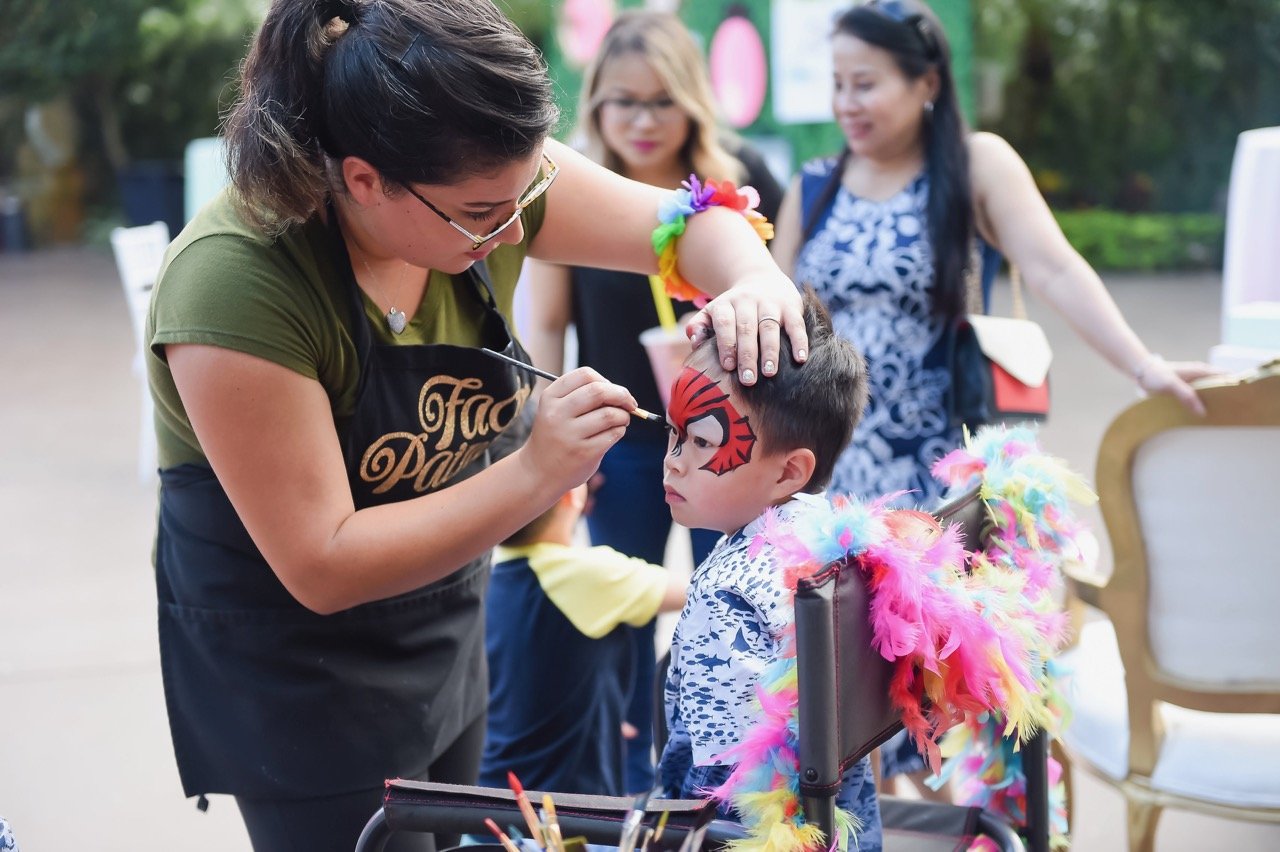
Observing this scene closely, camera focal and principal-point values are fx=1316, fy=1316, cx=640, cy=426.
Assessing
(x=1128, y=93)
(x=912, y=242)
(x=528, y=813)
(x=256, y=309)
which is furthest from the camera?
(x=1128, y=93)

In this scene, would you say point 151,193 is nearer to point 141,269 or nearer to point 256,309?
point 141,269

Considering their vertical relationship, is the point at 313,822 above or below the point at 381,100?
below

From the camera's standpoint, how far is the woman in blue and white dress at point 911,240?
272 centimetres

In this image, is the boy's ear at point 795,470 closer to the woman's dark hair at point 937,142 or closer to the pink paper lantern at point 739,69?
the woman's dark hair at point 937,142

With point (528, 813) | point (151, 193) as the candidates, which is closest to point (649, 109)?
point (528, 813)

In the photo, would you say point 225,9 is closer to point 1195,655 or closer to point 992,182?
point 992,182

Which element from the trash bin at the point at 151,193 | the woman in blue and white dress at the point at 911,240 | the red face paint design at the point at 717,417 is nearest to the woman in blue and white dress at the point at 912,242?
the woman in blue and white dress at the point at 911,240

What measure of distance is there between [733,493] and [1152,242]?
10.5 meters

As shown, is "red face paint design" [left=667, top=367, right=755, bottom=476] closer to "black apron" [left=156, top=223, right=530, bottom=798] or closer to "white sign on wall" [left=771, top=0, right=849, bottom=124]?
"black apron" [left=156, top=223, right=530, bottom=798]

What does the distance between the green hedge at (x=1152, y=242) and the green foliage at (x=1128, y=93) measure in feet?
2.45

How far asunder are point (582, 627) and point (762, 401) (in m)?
0.80

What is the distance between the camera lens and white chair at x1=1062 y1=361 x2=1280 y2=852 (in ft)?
6.59

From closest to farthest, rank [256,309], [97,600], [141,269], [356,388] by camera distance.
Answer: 1. [256,309]
2. [356,388]
3. [97,600]
4. [141,269]

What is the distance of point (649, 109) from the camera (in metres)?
3.10
